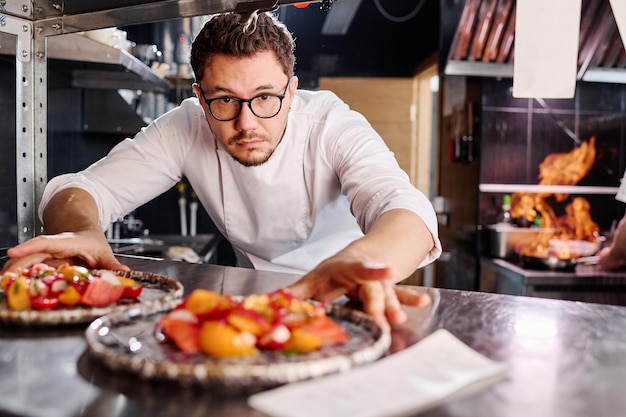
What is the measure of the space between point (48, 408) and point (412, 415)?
0.35m

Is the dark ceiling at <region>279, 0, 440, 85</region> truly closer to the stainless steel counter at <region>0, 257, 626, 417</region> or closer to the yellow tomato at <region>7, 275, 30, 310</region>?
the stainless steel counter at <region>0, 257, 626, 417</region>

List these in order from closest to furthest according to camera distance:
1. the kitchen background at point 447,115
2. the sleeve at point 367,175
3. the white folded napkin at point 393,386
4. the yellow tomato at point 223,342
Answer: the white folded napkin at point 393,386 → the yellow tomato at point 223,342 → the sleeve at point 367,175 → the kitchen background at point 447,115

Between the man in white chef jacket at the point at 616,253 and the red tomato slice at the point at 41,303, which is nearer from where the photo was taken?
the red tomato slice at the point at 41,303

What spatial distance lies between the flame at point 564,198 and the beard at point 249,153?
3199mm

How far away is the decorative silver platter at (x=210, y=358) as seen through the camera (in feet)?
2.13

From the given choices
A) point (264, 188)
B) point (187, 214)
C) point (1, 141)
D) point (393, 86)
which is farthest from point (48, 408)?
point (393, 86)

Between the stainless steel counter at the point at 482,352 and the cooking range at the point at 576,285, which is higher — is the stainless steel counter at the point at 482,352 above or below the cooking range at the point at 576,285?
above

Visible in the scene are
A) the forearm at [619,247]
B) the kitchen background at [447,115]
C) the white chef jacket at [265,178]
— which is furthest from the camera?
the kitchen background at [447,115]

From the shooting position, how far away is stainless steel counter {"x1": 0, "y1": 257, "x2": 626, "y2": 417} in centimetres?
64

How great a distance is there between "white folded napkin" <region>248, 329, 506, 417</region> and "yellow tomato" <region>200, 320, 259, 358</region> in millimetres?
75

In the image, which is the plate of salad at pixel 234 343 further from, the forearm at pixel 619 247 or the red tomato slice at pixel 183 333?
the forearm at pixel 619 247

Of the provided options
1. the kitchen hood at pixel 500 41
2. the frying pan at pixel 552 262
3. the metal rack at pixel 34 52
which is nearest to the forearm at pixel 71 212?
the metal rack at pixel 34 52

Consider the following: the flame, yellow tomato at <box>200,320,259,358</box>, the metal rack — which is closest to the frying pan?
the flame

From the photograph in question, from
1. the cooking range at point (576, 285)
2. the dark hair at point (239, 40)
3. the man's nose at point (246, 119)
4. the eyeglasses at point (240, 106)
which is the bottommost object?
the cooking range at point (576, 285)
